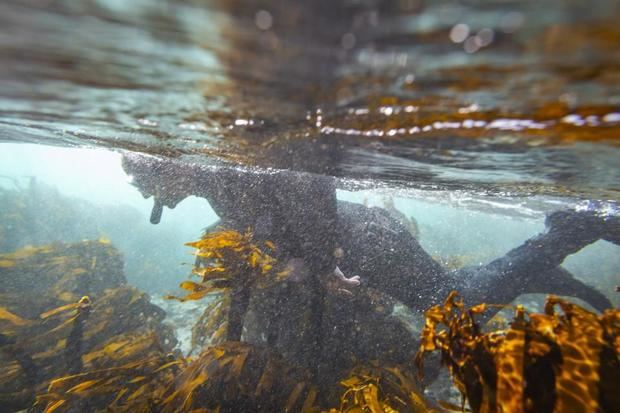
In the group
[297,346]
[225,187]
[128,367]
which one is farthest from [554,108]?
[128,367]

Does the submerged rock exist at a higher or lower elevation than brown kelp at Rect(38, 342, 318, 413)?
lower

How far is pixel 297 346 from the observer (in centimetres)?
745

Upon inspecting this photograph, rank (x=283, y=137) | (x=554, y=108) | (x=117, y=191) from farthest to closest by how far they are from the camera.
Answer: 1. (x=117, y=191)
2. (x=283, y=137)
3. (x=554, y=108)

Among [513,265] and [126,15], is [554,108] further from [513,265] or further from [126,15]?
Result: [513,265]

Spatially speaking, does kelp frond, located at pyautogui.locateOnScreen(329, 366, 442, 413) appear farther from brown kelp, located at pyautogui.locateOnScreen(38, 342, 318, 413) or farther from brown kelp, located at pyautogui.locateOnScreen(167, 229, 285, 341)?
brown kelp, located at pyautogui.locateOnScreen(167, 229, 285, 341)

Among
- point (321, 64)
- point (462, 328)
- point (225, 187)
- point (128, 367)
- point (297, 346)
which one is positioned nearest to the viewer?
point (321, 64)

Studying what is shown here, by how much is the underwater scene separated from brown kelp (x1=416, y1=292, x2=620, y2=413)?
0.6 inches

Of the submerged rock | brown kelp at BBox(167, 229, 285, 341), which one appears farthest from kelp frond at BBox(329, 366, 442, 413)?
the submerged rock

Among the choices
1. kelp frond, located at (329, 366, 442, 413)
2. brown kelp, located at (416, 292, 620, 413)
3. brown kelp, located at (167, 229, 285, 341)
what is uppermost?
brown kelp, located at (416, 292, 620, 413)

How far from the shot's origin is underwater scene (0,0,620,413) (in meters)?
2.21

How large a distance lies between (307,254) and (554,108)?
596 cm

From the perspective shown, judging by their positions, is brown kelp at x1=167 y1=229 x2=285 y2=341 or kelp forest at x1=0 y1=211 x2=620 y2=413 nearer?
kelp forest at x1=0 y1=211 x2=620 y2=413

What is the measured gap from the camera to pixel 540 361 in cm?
249

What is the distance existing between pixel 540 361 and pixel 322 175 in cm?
651
